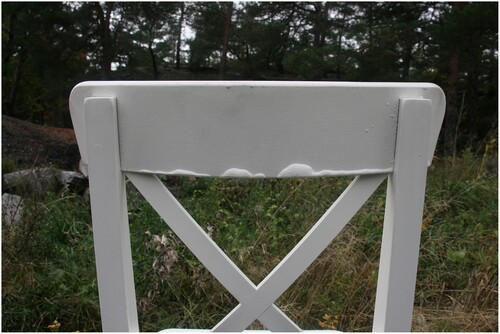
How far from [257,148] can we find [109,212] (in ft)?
0.79

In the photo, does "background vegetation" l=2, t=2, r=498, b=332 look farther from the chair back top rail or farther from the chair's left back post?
the chair back top rail

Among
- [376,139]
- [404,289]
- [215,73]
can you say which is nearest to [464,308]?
[404,289]

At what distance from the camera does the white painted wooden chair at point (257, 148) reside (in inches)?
25.5

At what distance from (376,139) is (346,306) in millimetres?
1220

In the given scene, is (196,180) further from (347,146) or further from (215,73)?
(215,73)

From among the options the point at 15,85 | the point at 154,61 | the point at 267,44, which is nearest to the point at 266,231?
the point at 267,44

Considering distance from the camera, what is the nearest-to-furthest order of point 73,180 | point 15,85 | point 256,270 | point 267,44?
point 256,270 → point 73,180 → point 267,44 → point 15,85

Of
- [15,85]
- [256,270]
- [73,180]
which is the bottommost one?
[73,180]

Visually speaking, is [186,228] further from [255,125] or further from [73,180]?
[73,180]

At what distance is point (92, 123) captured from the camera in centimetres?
67

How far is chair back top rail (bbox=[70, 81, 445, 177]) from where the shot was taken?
0.64 metres

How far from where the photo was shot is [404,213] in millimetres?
698

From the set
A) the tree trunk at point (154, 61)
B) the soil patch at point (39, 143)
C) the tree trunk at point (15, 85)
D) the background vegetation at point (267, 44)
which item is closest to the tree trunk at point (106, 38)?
the background vegetation at point (267, 44)

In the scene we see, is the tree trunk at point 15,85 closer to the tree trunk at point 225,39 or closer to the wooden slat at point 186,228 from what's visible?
the tree trunk at point 225,39
